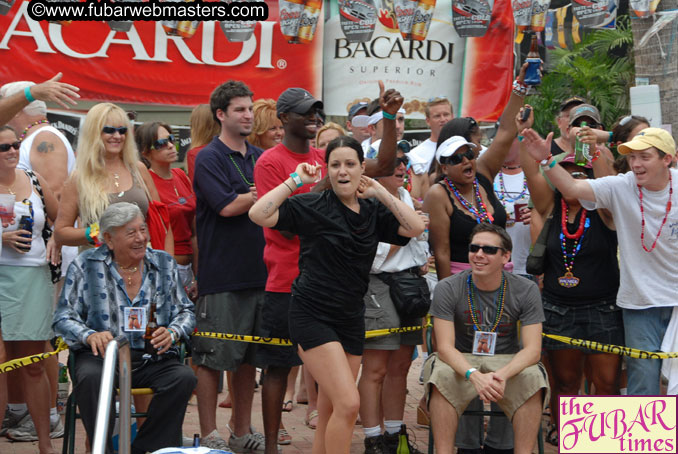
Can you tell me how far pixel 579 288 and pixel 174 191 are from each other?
10.6 feet

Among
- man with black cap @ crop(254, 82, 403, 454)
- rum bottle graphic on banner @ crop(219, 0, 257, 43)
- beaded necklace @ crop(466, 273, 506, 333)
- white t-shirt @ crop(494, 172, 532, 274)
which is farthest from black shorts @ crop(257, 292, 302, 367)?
rum bottle graphic on banner @ crop(219, 0, 257, 43)

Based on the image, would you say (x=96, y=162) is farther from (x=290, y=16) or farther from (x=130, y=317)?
(x=290, y=16)

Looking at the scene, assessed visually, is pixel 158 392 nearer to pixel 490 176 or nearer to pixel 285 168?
pixel 285 168

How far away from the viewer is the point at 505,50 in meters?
11.6

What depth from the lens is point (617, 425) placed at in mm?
4930

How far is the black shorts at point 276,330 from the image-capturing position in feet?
18.3

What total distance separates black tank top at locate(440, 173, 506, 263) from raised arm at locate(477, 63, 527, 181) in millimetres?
276

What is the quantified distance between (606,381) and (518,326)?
85 centimetres

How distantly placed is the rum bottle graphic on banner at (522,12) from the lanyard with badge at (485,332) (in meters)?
5.95

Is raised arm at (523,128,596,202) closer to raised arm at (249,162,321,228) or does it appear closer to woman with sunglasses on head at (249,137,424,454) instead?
woman with sunglasses on head at (249,137,424,454)

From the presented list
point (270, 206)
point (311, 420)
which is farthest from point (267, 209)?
point (311, 420)

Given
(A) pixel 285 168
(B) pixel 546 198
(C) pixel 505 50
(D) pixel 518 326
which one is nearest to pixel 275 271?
(A) pixel 285 168

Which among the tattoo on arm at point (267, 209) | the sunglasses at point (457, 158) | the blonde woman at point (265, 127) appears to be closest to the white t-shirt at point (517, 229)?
the sunglasses at point (457, 158)

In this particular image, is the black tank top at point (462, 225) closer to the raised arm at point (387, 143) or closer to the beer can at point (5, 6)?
the raised arm at point (387, 143)
